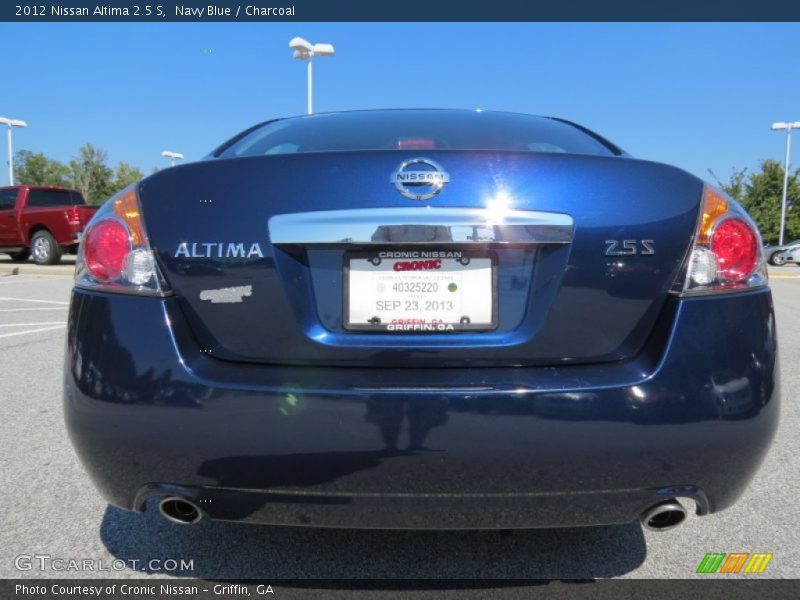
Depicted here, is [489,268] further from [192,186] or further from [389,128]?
[389,128]

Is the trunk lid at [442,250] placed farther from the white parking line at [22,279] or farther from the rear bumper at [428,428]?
the white parking line at [22,279]

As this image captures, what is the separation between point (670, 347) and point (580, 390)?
0.25 metres

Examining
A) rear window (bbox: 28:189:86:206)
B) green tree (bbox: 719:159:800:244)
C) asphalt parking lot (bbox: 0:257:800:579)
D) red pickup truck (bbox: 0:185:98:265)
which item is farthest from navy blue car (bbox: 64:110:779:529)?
green tree (bbox: 719:159:800:244)

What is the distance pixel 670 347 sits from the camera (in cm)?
148

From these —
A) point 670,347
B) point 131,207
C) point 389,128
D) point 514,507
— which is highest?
point 389,128

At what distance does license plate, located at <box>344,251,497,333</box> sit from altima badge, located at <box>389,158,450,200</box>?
14 cm

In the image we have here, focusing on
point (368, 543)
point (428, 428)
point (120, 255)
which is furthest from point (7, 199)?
point (428, 428)

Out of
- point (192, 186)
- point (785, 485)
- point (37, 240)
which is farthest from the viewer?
point (37, 240)

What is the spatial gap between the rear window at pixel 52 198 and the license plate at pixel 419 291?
1621 cm

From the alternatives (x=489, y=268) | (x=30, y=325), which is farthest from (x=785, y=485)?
(x=30, y=325)

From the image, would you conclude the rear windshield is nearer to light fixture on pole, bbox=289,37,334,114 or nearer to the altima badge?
the altima badge

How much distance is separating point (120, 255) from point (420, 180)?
2.53 ft

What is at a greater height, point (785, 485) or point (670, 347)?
point (670, 347)

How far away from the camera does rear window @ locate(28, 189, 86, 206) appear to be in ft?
49.9
